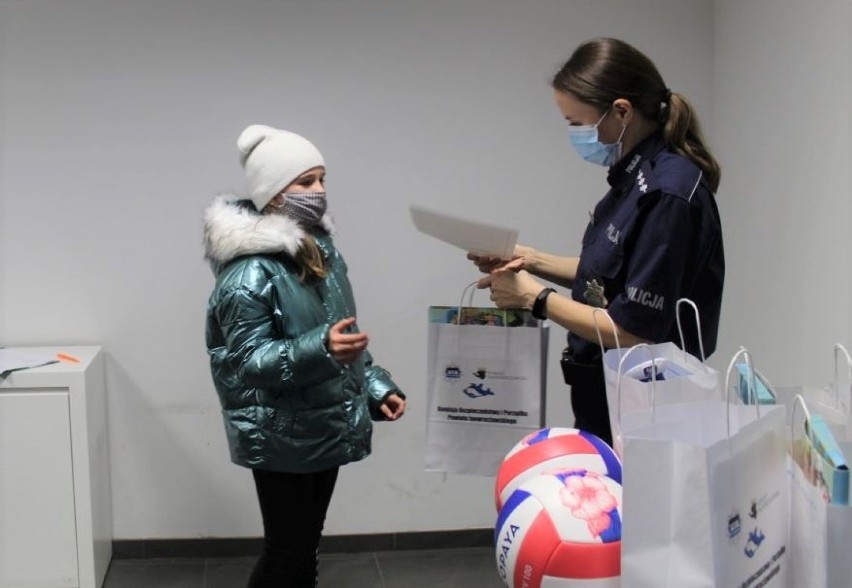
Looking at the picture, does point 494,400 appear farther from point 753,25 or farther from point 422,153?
point 753,25

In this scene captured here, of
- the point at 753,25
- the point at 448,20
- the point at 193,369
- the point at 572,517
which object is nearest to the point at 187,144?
the point at 193,369

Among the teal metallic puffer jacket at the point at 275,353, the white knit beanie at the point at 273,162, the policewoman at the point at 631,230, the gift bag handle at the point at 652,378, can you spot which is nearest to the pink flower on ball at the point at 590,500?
the gift bag handle at the point at 652,378

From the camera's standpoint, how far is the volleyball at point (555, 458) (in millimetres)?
1224

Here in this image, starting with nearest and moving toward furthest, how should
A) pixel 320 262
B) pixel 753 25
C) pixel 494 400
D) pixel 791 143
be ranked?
pixel 494 400, pixel 320 262, pixel 791 143, pixel 753 25

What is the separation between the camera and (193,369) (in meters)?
2.97

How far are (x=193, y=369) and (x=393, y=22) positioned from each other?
1375 mm

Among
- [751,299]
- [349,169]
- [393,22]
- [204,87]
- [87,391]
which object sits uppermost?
[393,22]

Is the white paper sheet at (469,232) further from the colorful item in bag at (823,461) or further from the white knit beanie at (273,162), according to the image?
the colorful item in bag at (823,461)

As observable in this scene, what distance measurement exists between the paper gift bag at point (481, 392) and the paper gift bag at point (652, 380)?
55 cm

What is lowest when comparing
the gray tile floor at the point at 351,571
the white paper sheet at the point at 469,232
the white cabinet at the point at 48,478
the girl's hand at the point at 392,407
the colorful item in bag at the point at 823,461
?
the gray tile floor at the point at 351,571

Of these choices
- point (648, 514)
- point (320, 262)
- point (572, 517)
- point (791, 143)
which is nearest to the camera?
point (648, 514)

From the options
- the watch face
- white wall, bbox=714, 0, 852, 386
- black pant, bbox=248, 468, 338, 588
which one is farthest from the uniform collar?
black pant, bbox=248, 468, 338, 588

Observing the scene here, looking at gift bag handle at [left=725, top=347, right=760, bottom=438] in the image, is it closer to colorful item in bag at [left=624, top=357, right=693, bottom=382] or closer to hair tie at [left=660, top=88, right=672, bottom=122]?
colorful item in bag at [left=624, top=357, right=693, bottom=382]

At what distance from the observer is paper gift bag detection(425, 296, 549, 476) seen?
1859mm
